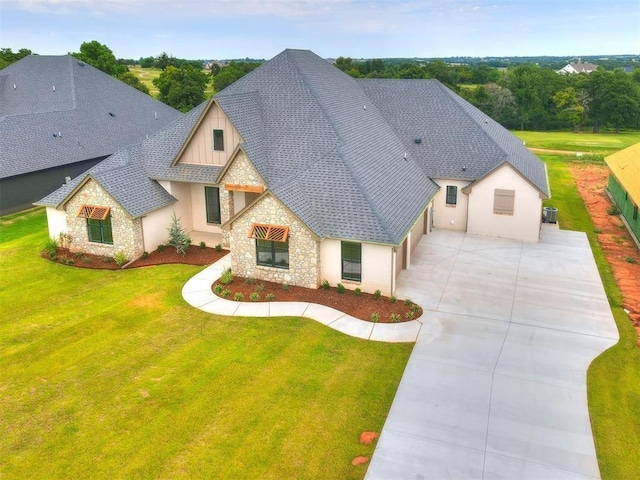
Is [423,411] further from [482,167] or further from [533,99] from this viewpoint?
[533,99]

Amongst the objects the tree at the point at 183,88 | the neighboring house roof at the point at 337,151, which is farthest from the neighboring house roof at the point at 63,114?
the tree at the point at 183,88

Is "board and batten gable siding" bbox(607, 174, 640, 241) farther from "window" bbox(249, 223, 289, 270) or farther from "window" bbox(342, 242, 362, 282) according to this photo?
"window" bbox(249, 223, 289, 270)

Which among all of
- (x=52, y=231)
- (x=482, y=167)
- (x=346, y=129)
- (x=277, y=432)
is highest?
(x=346, y=129)

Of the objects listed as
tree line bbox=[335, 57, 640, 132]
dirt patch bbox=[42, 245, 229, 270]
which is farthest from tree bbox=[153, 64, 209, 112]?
dirt patch bbox=[42, 245, 229, 270]

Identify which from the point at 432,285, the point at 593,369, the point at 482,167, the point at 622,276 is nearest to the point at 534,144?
the point at 482,167

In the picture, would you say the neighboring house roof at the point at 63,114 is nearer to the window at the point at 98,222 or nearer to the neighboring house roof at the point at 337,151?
the neighboring house roof at the point at 337,151

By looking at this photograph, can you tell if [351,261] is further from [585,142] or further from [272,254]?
[585,142]
